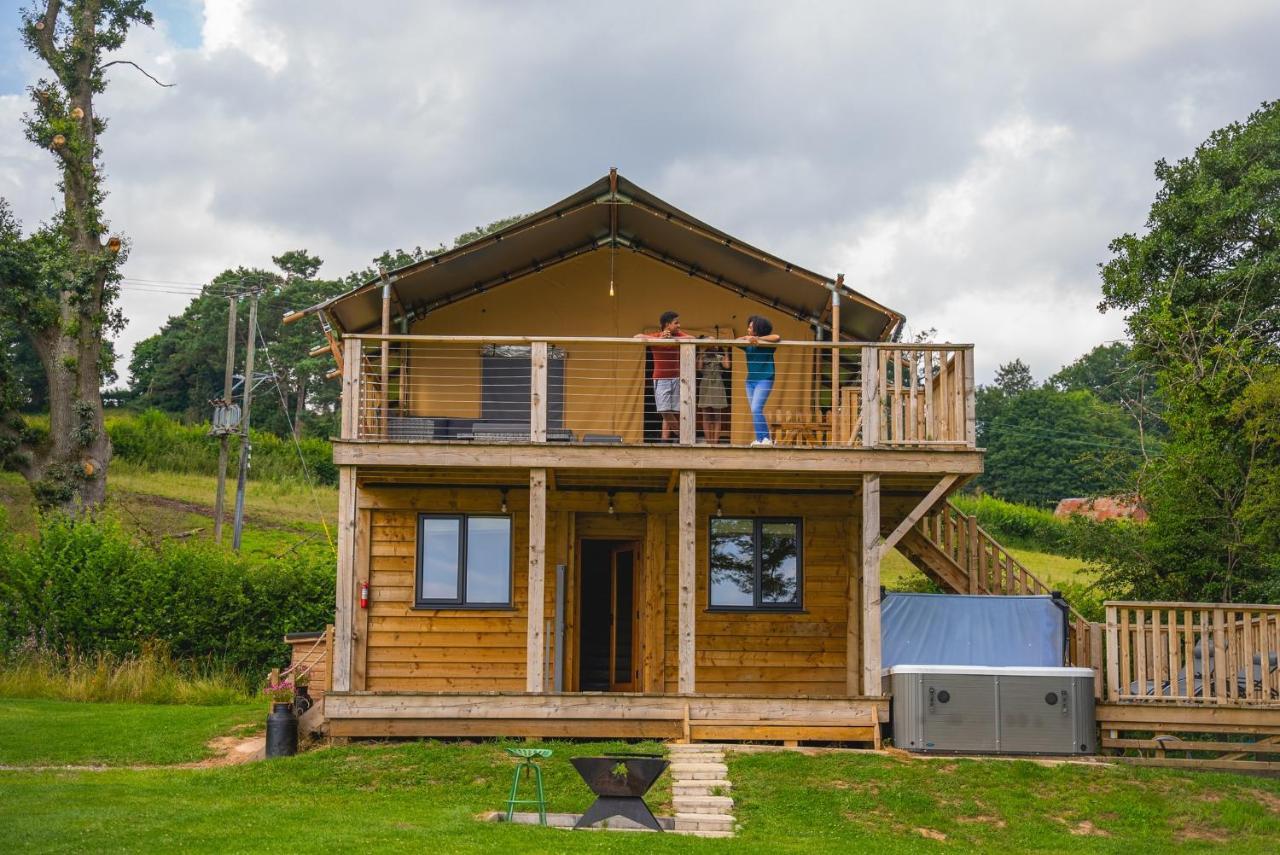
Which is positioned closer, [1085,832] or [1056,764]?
[1085,832]

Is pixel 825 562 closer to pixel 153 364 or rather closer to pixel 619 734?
pixel 619 734

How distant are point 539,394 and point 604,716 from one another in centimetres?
385

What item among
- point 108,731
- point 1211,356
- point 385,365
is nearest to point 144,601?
point 108,731

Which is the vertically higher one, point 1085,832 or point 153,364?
point 153,364

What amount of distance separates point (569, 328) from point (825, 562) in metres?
4.81

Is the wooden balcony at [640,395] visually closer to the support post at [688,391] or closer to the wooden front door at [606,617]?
the support post at [688,391]

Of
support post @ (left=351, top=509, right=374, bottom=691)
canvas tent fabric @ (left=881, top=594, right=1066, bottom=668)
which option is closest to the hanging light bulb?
support post @ (left=351, top=509, right=374, bottom=691)

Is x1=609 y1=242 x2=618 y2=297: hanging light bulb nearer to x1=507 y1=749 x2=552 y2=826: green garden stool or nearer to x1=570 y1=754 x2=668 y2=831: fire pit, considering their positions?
x1=507 y1=749 x2=552 y2=826: green garden stool

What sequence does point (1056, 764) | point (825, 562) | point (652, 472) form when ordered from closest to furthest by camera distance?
point (1056, 764) → point (652, 472) → point (825, 562)

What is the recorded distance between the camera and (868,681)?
51.9ft

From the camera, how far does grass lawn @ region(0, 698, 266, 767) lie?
15883 mm

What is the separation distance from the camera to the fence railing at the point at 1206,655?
1561 centimetres

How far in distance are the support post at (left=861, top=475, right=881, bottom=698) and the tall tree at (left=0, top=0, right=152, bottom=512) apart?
18.7m

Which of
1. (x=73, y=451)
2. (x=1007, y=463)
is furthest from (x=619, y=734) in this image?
(x=1007, y=463)
